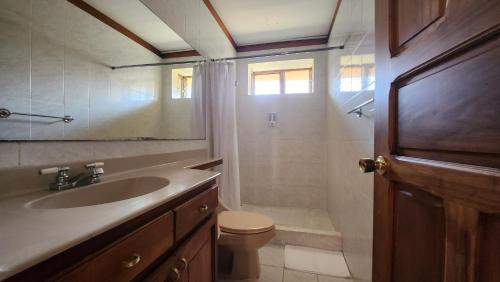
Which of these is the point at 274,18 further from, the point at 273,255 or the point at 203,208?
the point at 273,255

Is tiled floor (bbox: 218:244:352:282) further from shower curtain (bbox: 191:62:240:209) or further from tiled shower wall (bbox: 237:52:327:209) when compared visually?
tiled shower wall (bbox: 237:52:327:209)

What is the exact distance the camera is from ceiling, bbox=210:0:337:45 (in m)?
1.99

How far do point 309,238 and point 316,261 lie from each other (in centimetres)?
21

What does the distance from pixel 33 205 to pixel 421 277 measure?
0.99 metres

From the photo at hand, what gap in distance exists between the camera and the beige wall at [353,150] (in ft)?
3.84

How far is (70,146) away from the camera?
0.82 m

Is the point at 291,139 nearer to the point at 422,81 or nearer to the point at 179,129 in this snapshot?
the point at 179,129

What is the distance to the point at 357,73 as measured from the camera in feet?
4.61

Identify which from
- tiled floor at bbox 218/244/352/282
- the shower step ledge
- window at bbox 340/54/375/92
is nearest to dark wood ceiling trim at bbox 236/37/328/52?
window at bbox 340/54/375/92

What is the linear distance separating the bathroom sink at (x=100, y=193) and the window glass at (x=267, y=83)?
7.07 ft

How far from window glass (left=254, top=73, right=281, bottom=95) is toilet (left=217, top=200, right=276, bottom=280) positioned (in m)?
1.76

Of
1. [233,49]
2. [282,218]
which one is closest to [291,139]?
[282,218]

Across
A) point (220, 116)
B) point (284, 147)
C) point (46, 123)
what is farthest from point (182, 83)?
point (284, 147)

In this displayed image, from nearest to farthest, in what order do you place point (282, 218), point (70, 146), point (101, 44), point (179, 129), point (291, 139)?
point (70, 146)
point (101, 44)
point (179, 129)
point (282, 218)
point (291, 139)
